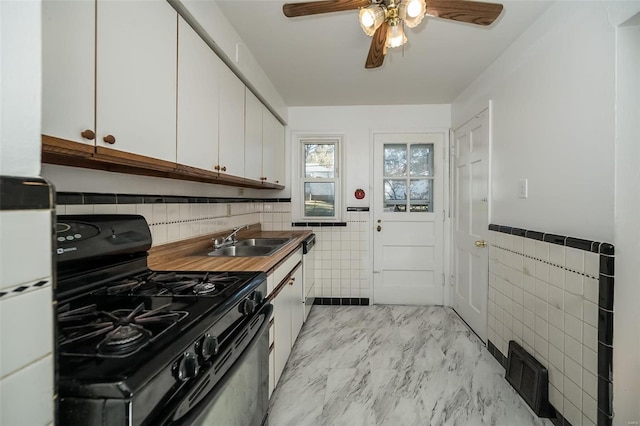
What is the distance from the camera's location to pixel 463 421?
1660mm

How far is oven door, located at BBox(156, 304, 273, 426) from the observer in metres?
0.77

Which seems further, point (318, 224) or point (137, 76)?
point (318, 224)

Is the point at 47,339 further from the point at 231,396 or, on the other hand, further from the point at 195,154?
the point at 195,154

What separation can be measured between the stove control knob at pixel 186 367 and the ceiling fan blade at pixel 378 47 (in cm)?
159

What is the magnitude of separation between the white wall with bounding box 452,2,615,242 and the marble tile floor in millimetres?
1076

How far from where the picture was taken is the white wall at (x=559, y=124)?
4.47ft

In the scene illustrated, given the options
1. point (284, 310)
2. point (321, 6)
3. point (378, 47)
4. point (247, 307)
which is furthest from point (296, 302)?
point (321, 6)

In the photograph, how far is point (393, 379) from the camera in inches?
80.4

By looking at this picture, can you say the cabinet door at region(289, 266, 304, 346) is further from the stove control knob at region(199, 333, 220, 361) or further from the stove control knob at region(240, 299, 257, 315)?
the stove control knob at region(199, 333, 220, 361)

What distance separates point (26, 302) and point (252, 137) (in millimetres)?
2071

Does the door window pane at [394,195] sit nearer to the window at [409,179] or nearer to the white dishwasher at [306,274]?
the window at [409,179]

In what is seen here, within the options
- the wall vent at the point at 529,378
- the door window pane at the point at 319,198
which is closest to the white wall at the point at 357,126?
the door window pane at the point at 319,198

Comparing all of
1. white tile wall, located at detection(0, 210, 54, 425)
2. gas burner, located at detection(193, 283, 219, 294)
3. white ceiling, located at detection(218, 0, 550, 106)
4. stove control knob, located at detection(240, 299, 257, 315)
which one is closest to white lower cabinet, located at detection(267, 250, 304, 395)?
stove control knob, located at detection(240, 299, 257, 315)

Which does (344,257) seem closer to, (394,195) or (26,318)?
(394,195)
